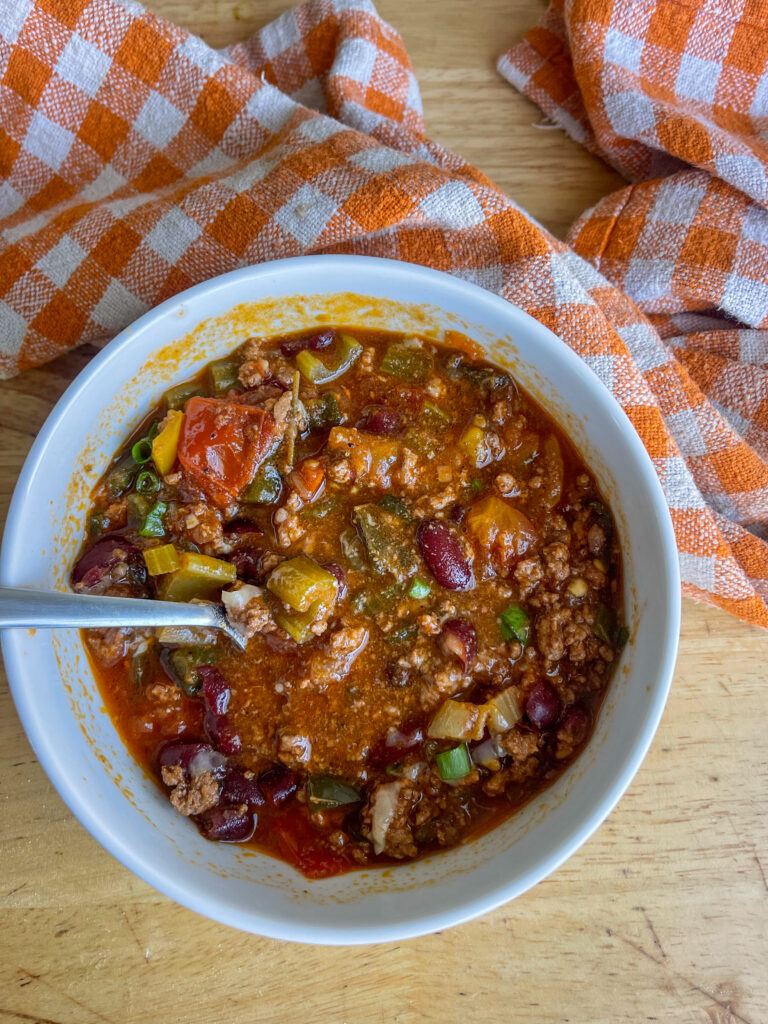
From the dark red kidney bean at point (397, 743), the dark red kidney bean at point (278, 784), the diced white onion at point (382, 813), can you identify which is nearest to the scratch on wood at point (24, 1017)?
the dark red kidney bean at point (278, 784)

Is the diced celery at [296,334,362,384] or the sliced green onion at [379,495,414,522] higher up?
the diced celery at [296,334,362,384]

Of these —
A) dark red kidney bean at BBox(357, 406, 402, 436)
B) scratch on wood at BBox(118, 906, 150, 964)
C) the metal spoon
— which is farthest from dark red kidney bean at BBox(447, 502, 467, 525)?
scratch on wood at BBox(118, 906, 150, 964)

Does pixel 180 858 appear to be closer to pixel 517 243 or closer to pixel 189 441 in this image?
pixel 189 441

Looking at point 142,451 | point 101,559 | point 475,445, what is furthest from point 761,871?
point 142,451

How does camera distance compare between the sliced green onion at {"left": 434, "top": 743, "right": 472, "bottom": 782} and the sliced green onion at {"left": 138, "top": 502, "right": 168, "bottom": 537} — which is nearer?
the sliced green onion at {"left": 434, "top": 743, "right": 472, "bottom": 782}

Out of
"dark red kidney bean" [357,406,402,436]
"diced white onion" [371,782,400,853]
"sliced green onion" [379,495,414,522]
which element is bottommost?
"diced white onion" [371,782,400,853]

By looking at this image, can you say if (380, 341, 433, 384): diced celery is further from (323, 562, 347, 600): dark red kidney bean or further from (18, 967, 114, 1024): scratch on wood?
(18, 967, 114, 1024): scratch on wood

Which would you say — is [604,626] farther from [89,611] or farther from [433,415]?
[89,611]
